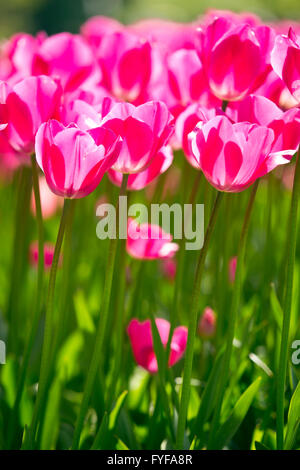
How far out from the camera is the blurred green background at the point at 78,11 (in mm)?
14805

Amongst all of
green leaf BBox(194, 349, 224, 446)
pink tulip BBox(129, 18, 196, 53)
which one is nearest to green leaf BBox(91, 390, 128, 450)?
green leaf BBox(194, 349, 224, 446)

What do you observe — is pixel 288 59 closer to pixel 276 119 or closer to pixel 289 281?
pixel 276 119

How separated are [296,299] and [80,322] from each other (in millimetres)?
367

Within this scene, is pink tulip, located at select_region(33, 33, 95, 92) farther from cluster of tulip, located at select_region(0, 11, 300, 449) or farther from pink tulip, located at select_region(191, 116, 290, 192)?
pink tulip, located at select_region(191, 116, 290, 192)

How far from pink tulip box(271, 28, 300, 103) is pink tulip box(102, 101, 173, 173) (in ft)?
0.41

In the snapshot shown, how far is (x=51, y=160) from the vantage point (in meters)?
0.64

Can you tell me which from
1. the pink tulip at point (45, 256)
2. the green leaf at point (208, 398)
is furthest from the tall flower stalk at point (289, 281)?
the pink tulip at point (45, 256)

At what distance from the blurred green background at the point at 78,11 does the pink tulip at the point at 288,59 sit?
564 inches

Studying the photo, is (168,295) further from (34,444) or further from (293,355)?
(34,444)

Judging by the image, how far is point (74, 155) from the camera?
0.63 meters

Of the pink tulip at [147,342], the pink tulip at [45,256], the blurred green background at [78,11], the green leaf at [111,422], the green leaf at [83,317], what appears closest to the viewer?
the green leaf at [111,422]

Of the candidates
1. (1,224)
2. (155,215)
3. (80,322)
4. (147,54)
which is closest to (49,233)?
(1,224)

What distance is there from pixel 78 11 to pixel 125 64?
1716 cm

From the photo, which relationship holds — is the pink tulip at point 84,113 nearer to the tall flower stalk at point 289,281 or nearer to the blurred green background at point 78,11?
the tall flower stalk at point 289,281
